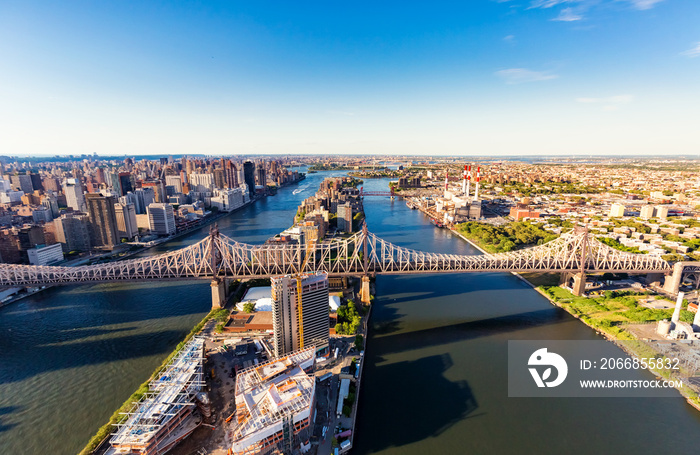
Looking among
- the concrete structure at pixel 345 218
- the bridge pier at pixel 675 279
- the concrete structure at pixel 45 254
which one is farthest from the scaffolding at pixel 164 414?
the bridge pier at pixel 675 279

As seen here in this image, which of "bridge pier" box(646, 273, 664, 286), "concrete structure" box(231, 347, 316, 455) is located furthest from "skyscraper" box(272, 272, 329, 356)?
"bridge pier" box(646, 273, 664, 286)

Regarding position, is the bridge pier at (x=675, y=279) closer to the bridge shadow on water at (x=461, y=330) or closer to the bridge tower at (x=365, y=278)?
the bridge shadow on water at (x=461, y=330)

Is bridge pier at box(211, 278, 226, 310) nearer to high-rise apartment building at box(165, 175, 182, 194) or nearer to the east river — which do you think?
the east river

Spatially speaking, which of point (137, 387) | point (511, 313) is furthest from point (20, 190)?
point (511, 313)

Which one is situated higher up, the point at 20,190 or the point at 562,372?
the point at 20,190

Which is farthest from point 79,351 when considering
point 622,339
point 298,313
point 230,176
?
point 230,176

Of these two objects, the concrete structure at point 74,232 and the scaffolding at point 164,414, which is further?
the concrete structure at point 74,232

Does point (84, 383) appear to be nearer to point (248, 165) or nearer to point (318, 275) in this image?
point (318, 275)
